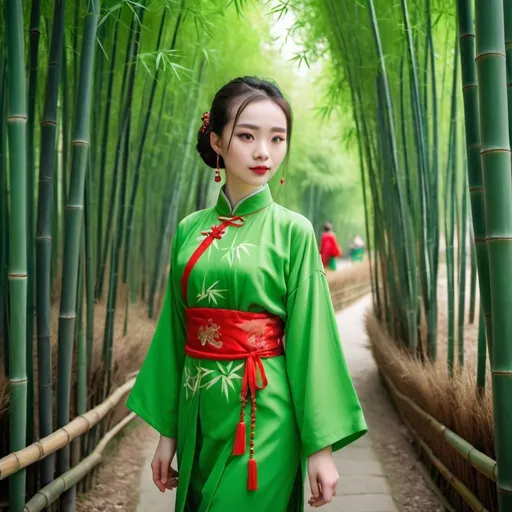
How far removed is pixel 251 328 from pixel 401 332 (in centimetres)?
214

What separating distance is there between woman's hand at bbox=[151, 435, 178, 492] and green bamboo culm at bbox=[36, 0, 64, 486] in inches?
19.5

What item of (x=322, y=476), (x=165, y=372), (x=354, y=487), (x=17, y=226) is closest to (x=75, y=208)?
(x=17, y=226)

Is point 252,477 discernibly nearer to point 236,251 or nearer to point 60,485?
point 236,251

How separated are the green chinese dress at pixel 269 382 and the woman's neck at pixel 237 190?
19 mm

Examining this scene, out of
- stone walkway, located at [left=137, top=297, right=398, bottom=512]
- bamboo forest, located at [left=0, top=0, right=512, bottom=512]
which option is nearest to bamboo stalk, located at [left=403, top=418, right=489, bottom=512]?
bamboo forest, located at [left=0, top=0, right=512, bottom=512]

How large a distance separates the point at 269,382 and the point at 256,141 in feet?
1.60

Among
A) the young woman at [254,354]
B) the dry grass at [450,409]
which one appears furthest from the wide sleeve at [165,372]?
the dry grass at [450,409]

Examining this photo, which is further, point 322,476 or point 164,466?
point 164,466

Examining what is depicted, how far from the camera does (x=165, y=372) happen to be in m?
1.38

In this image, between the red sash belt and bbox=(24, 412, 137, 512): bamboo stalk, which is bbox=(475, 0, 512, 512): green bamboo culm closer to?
the red sash belt

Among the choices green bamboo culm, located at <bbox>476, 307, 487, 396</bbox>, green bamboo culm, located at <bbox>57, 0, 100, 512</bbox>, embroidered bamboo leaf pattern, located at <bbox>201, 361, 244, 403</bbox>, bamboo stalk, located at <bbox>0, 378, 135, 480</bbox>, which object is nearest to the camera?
embroidered bamboo leaf pattern, located at <bbox>201, 361, 244, 403</bbox>

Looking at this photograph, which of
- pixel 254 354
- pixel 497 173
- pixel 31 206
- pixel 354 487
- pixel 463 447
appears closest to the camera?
pixel 497 173

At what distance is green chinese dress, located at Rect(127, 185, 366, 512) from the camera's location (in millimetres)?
1192

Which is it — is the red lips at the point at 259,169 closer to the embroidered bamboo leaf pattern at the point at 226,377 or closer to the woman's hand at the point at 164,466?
the embroidered bamboo leaf pattern at the point at 226,377
